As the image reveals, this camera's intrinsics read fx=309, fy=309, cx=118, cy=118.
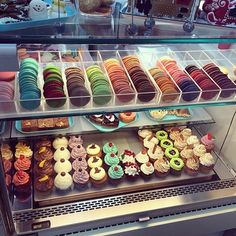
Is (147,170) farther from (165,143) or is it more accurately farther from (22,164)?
(22,164)

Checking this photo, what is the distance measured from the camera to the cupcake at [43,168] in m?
1.50

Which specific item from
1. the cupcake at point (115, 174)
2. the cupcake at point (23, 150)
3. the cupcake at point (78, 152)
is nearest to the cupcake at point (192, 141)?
the cupcake at point (115, 174)

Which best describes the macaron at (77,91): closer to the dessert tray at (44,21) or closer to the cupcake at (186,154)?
the dessert tray at (44,21)

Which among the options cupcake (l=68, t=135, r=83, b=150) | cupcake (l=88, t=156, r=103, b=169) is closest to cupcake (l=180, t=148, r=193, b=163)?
cupcake (l=88, t=156, r=103, b=169)

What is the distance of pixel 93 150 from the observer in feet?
5.40

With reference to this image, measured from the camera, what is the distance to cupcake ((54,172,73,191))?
1.46 metres

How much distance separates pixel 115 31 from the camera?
101 cm

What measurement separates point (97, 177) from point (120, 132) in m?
0.37

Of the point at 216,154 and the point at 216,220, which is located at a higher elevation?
the point at 216,154

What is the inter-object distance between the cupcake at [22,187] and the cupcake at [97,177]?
0.30 m

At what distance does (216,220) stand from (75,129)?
88 centimetres

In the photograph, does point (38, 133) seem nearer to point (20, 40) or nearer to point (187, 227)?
point (20, 40)

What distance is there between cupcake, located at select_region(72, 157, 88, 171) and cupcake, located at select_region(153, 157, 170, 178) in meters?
0.37

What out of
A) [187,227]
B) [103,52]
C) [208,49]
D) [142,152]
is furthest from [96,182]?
[208,49]
